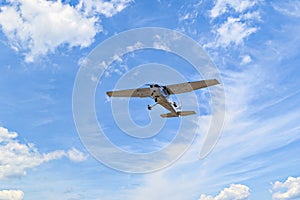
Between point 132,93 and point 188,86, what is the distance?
1027 cm

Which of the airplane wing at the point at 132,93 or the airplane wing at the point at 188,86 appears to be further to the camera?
the airplane wing at the point at 132,93

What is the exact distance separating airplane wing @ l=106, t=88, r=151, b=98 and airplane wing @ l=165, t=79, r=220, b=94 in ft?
13.4

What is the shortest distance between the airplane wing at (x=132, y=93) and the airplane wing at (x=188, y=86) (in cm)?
409

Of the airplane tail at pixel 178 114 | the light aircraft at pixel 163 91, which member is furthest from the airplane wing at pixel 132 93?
the airplane tail at pixel 178 114

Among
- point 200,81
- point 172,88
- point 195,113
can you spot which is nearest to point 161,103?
point 172,88

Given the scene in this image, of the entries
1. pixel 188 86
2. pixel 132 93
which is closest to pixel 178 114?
pixel 188 86

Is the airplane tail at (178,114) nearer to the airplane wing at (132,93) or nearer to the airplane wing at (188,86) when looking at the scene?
the airplane wing at (188,86)

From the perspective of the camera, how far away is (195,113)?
277ft

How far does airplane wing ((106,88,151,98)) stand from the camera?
72975mm

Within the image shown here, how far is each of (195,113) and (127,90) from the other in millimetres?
16889

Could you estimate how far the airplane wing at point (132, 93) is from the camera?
2873 inches

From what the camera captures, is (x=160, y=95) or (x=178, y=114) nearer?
(x=160, y=95)

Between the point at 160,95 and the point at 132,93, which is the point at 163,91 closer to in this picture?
the point at 160,95

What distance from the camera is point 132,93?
75438 millimetres
